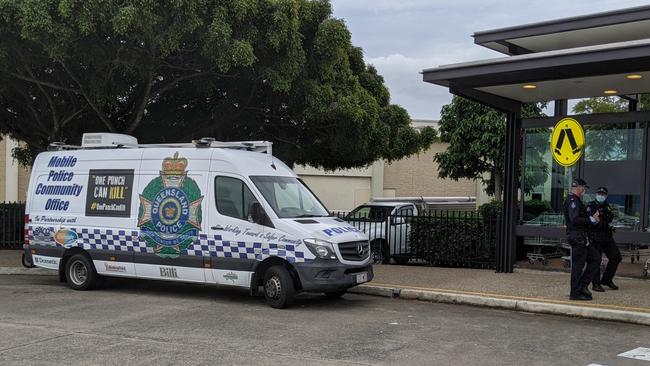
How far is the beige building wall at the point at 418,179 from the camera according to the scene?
135ft

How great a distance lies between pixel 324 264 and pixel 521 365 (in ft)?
11.8

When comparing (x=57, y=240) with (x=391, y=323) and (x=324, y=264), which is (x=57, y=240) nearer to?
(x=324, y=264)

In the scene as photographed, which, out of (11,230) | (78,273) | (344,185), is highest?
(344,185)

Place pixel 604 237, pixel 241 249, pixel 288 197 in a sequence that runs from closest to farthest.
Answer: pixel 241 249
pixel 604 237
pixel 288 197

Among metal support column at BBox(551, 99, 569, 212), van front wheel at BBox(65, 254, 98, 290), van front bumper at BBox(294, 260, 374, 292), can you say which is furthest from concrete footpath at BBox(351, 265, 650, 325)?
van front wheel at BBox(65, 254, 98, 290)

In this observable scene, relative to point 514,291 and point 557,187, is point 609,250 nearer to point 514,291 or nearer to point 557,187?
point 514,291

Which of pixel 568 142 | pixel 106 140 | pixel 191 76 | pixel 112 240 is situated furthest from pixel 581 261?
pixel 191 76

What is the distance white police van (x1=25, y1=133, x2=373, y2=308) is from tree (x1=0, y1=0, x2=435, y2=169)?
6.67 ft

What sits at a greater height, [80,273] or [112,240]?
[112,240]

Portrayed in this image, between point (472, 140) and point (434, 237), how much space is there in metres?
14.3

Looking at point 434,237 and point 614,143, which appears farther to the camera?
point 434,237

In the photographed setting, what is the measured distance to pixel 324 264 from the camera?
9406mm

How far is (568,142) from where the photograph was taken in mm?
10438

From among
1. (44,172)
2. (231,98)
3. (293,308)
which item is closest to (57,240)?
(44,172)
